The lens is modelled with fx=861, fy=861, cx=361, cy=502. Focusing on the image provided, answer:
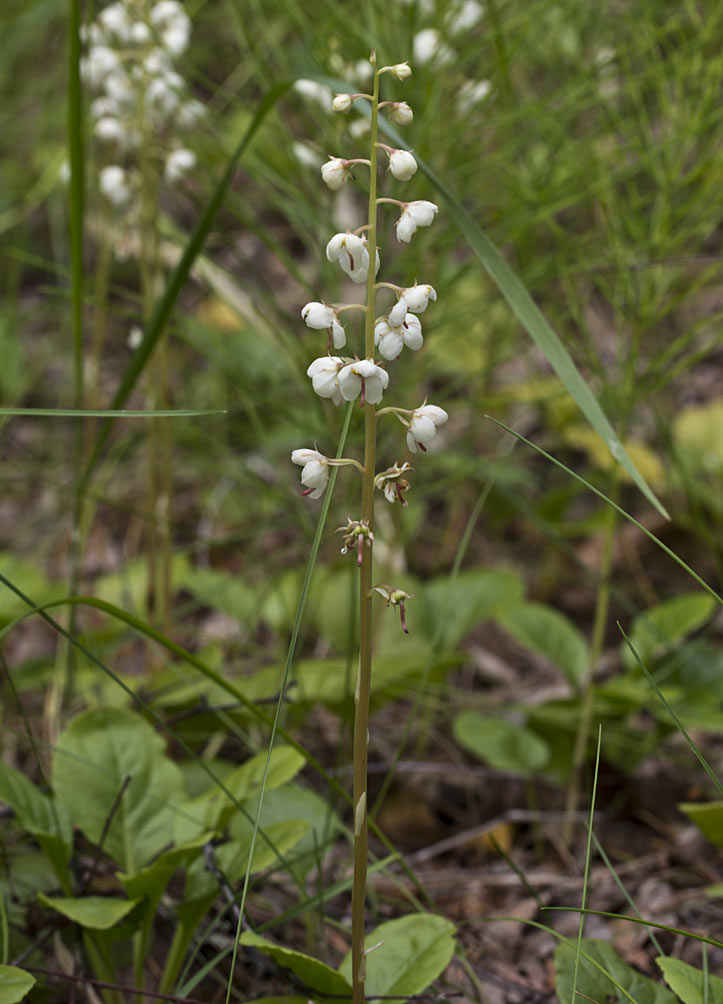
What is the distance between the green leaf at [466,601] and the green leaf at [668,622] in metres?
0.29

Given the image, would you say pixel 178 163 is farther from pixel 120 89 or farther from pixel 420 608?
pixel 420 608

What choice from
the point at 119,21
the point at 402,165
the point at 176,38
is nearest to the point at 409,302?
the point at 402,165

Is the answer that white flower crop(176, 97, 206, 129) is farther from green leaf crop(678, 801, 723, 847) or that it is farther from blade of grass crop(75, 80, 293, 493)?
green leaf crop(678, 801, 723, 847)

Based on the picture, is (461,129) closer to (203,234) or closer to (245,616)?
(203,234)

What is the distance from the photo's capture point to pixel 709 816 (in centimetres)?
130

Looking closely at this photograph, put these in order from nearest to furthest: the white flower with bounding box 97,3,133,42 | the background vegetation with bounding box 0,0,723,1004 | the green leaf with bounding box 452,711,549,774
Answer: the background vegetation with bounding box 0,0,723,1004, the green leaf with bounding box 452,711,549,774, the white flower with bounding box 97,3,133,42

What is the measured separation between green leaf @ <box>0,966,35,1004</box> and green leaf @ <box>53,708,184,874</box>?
0.30 meters

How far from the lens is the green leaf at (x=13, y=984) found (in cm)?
96

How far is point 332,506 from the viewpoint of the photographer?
2121 millimetres

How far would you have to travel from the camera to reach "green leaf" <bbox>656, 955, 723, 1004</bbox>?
102 cm

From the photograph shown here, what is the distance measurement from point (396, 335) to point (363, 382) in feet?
0.22

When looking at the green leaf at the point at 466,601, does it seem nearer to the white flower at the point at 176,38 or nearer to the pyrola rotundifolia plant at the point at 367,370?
the pyrola rotundifolia plant at the point at 367,370

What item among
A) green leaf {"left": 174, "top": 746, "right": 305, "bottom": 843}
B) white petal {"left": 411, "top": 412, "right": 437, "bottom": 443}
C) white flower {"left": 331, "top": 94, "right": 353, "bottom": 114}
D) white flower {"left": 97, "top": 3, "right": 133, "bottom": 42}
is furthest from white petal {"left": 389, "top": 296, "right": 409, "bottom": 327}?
white flower {"left": 97, "top": 3, "right": 133, "bottom": 42}

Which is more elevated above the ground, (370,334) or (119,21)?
(119,21)
